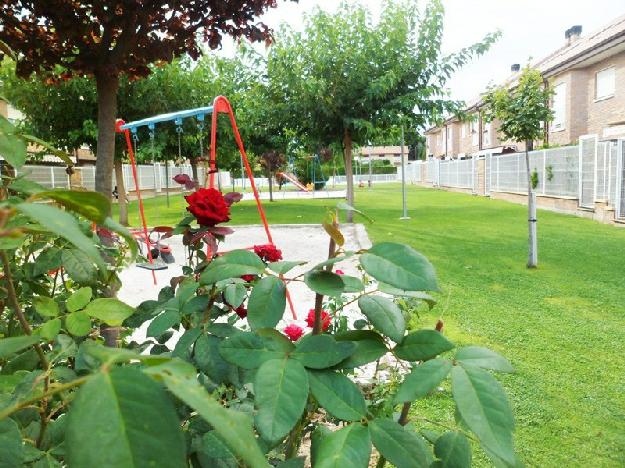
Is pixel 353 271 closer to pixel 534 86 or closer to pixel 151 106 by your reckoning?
pixel 534 86

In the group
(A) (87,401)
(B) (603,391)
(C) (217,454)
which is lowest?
(B) (603,391)

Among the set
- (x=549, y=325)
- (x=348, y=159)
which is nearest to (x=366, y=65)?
(x=348, y=159)

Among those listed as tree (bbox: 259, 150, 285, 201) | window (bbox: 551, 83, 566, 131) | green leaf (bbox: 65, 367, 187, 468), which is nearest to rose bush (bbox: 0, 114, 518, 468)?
green leaf (bbox: 65, 367, 187, 468)

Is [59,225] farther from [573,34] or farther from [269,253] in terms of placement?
[573,34]

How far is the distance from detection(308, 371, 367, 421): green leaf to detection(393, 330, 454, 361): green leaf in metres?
0.11

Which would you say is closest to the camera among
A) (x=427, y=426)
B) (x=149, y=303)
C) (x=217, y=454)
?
(x=217, y=454)

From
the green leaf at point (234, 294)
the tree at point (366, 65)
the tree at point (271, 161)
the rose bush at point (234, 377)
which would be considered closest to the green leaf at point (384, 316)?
the rose bush at point (234, 377)

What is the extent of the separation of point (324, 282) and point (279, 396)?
17 centimetres

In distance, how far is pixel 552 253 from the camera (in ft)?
27.7

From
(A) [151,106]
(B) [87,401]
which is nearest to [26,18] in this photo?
(B) [87,401]

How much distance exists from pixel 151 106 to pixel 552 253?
956cm

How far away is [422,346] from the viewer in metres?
0.77

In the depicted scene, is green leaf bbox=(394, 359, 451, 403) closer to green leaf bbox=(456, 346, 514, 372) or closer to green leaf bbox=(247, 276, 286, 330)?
green leaf bbox=(456, 346, 514, 372)

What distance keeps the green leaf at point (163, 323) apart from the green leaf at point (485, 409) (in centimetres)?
59
